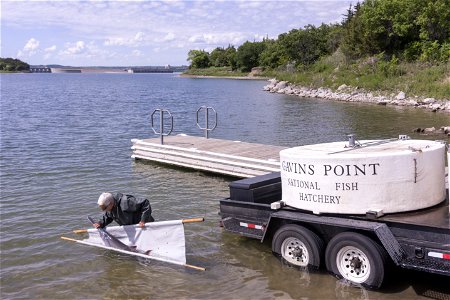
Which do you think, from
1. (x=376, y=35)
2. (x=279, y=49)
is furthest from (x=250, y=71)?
(x=376, y=35)

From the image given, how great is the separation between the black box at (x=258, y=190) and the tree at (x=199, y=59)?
177m

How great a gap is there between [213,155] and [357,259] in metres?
9.19

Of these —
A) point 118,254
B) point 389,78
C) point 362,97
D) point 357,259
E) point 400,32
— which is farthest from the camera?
point 400,32

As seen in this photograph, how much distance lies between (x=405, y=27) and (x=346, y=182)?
4875 cm

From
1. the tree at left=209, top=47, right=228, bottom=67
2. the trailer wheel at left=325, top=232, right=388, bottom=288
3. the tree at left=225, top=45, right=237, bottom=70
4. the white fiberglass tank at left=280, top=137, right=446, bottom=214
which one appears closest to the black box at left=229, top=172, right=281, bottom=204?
the white fiberglass tank at left=280, top=137, right=446, bottom=214

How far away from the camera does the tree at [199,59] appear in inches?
7224

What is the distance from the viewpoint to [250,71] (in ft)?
475

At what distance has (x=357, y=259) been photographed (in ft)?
24.8

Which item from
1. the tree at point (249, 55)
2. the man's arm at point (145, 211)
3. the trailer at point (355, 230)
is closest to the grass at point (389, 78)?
the trailer at point (355, 230)

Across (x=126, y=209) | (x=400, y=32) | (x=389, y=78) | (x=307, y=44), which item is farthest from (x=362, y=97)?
(x=307, y=44)

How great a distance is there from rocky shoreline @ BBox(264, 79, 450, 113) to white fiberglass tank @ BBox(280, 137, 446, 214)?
94.9 ft

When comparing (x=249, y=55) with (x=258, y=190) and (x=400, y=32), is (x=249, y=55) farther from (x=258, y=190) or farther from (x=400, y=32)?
(x=258, y=190)

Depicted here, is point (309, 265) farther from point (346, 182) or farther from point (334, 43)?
point (334, 43)

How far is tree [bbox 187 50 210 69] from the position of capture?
7224 inches
